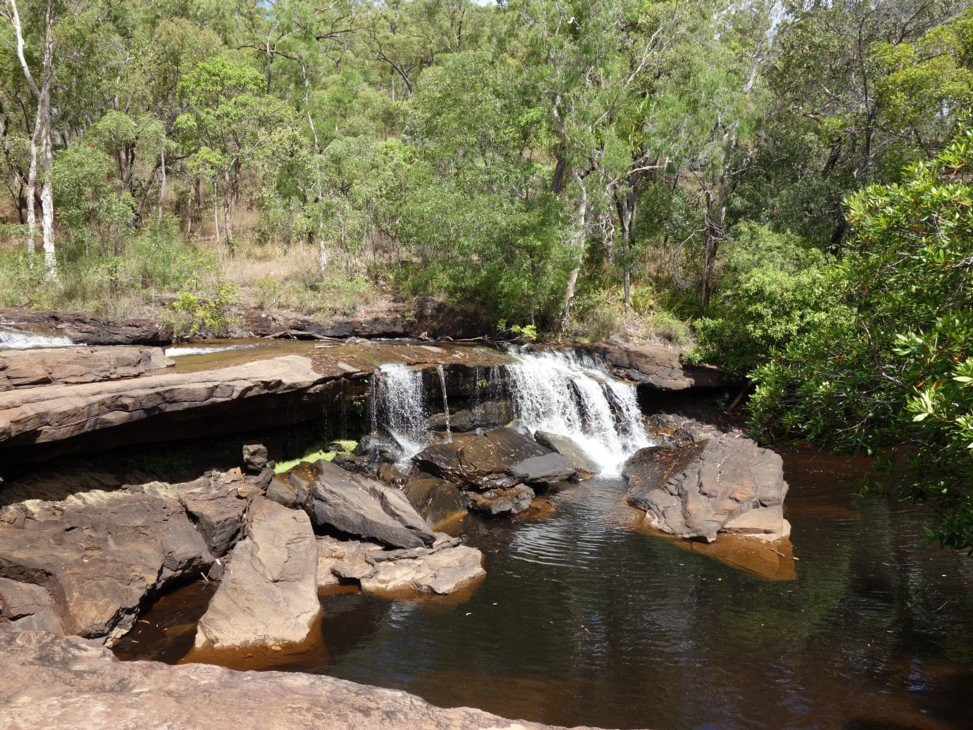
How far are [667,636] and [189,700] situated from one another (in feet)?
20.0

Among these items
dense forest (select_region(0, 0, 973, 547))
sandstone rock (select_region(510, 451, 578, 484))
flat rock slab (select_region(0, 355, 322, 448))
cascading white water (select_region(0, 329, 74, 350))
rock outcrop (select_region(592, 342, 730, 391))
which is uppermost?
dense forest (select_region(0, 0, 973, 547))

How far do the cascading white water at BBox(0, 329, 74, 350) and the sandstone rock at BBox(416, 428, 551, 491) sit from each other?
10003mm

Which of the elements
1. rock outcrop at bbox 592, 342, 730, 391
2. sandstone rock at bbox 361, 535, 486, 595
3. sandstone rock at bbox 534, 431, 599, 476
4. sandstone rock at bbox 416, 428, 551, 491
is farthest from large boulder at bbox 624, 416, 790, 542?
rock outcrop at bbox 592, 342, 730, 391

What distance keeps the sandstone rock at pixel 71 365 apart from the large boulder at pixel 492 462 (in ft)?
19.9

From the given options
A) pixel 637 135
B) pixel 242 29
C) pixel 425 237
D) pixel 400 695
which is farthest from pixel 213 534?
pixel 242 29

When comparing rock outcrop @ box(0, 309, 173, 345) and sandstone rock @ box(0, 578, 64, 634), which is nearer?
sandstone rock @ box(0, 578, 64, 634)

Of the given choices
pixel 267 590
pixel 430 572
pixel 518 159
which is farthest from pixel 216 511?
pixel 518 159

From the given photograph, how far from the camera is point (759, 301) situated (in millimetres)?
18359

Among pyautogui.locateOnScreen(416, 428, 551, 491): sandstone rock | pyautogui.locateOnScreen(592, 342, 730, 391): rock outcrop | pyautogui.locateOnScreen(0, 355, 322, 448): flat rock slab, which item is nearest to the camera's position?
pyautogui.locateOnScreen(0, 355, 322, 448): flat rock slab

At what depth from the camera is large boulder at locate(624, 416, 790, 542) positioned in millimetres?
12070

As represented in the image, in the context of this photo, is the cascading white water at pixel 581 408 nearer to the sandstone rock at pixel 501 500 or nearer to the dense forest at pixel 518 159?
the dense forest at pixel 518 159

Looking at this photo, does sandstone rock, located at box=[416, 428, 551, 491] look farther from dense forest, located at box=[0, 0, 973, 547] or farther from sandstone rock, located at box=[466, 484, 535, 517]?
dense forest, located at box=[0, 0, 973, 547]

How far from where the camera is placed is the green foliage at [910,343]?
570cm

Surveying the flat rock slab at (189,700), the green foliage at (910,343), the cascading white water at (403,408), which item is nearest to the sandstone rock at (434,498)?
the cascading white water at (403,408)
